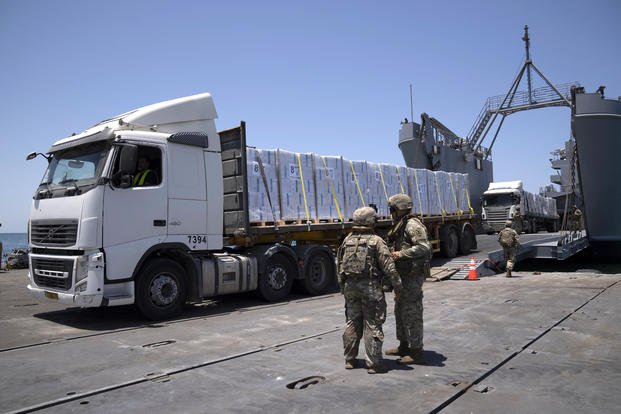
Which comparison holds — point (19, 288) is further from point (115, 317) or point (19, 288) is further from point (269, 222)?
point (269, 222)

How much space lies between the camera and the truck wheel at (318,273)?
1051 centimetres

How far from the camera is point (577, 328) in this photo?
6438mm

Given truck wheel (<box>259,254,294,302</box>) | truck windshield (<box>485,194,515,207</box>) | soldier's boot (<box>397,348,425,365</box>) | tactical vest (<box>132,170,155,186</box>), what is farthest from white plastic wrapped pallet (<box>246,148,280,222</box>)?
truck windshield (<box>485,194,515,207</box>)

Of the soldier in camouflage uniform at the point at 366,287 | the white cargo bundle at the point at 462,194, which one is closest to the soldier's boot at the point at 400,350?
the soldier in camouflage uniform at the point at 366,287

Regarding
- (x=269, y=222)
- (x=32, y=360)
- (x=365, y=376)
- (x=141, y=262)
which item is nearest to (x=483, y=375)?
(x=365, y=376)

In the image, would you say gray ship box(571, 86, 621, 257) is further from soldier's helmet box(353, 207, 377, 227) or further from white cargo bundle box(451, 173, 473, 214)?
soldier's helmet box(353, 207, 377, 227)

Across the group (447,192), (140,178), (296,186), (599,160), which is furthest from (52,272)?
(599,160)

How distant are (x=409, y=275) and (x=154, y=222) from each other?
461 cm

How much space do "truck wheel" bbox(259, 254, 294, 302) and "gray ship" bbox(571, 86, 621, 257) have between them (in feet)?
43.0

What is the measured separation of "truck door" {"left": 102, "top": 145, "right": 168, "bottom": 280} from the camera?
7.26 metres

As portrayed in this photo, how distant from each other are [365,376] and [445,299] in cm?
547

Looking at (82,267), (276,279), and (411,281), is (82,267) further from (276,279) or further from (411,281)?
(411,281)

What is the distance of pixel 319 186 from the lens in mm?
11172

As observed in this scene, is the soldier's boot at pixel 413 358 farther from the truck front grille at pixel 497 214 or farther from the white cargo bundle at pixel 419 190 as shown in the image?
the truck front grille at pixel 497 214
